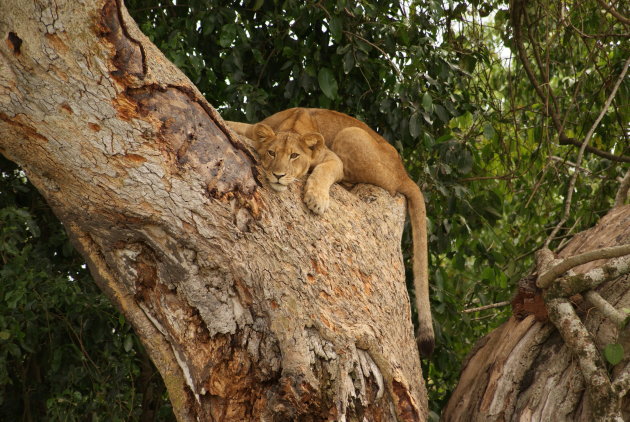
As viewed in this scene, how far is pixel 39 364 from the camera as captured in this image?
5844 millimetres

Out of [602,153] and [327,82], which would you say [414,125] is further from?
[602,153]

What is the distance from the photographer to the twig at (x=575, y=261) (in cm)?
337

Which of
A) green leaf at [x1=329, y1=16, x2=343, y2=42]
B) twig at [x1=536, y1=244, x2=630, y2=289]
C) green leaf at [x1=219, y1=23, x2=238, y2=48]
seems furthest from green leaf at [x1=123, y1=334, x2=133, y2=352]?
twig at [x1=536, y1=244, x2=630, y2=289]

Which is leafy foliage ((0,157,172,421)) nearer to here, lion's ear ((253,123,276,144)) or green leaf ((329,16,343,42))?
lion's ear ((253,123,276,144))

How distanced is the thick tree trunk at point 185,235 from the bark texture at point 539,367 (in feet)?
1.24

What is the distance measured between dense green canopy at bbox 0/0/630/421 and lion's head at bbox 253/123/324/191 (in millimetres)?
382

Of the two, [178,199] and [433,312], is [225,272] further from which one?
[433,312]

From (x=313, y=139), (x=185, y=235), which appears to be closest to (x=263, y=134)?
(x=313, y=139)

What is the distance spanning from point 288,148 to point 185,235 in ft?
5.37

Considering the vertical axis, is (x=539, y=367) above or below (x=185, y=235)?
above

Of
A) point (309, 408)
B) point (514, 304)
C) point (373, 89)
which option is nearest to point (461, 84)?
point (373, 89)

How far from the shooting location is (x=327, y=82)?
4.93 metres

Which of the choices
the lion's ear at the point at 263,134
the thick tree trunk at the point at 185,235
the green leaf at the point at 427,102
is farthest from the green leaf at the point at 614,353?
the lion's ear at the point at 263,134

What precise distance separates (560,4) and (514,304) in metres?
2.76
